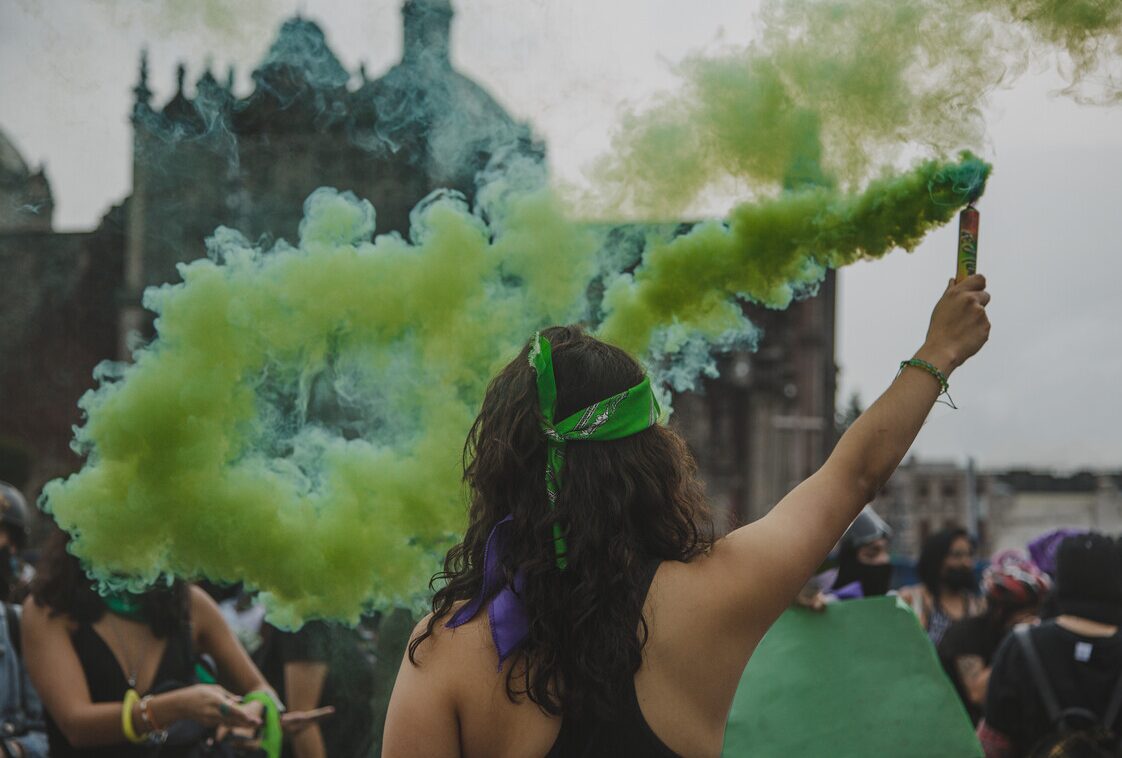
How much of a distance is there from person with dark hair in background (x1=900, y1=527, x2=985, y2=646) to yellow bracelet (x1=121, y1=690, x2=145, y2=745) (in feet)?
14.0

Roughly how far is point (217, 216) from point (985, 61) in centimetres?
241

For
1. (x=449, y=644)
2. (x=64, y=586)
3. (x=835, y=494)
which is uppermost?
(x=835, y=494)

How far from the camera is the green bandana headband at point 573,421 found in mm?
1729

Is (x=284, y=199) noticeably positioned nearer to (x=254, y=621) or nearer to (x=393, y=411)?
(x=393, y=411)

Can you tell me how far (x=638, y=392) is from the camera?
176cm

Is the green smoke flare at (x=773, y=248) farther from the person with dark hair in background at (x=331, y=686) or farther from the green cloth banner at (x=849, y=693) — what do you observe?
the person with dark hair in background at (x=331, y=686)

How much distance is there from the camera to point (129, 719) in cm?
326

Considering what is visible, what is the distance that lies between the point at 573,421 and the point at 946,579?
16.3 ft

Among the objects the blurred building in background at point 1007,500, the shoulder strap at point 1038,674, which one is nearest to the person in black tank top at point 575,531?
the shoulder strap at point 1038,674

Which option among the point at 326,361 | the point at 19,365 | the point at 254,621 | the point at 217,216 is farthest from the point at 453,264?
the point at 19,365

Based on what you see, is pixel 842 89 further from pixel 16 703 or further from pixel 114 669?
pixel 16 703

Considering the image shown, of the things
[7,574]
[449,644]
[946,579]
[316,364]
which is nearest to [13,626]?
[7,574]

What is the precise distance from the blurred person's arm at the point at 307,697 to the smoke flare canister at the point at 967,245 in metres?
2.84

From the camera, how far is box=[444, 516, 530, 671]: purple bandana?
164 centimetres
